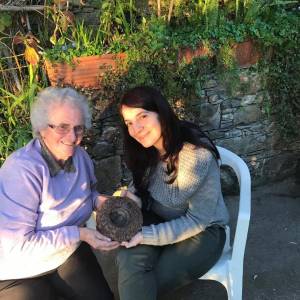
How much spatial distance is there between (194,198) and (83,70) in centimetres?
132

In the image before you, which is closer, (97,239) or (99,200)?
(97,239)

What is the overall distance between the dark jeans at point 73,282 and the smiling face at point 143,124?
72 centimetres

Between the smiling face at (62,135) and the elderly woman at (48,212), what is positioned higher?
the smiling face at (62,135)

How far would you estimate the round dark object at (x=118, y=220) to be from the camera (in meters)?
2.25

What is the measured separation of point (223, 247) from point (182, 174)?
49cm

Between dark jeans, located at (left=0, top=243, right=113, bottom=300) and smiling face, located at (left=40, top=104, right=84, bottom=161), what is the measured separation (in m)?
0.61

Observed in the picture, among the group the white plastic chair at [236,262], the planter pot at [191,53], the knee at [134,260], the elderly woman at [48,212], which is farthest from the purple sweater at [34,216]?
the planter pot at [191,53]

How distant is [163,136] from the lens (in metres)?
2.36

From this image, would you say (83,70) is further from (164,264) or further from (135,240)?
(164,264)

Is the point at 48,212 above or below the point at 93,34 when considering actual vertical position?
below

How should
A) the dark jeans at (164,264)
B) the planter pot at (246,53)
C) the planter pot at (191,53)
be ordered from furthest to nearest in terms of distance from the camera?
the planter pot at (246,53) < the planter pot at (191,53) < the dark jeans at (164,264)

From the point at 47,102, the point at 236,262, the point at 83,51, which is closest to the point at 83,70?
the point at 83,51

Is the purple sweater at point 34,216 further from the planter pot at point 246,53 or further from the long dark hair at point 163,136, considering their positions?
the planter pot at point 246,53

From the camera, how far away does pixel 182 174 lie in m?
2.34
